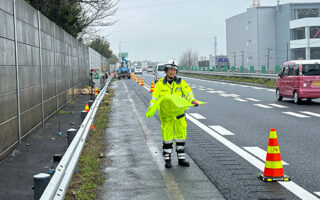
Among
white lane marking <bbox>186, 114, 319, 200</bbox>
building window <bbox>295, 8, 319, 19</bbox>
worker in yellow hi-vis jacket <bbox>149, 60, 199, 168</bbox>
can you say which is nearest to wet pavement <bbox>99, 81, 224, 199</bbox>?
worker in yellow hi-vis jacket <bbox>149, 60, 199, 168</bbox>

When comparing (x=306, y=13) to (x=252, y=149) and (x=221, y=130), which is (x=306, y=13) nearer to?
(x=221, y=130)

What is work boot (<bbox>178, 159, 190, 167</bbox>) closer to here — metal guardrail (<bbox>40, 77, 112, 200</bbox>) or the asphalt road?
the asphalt road

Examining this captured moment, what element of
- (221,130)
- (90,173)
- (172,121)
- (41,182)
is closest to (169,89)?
(172,121)

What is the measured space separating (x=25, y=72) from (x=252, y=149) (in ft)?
16.2

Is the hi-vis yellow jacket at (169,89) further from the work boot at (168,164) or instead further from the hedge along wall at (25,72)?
the hedge along wall at (25,72)

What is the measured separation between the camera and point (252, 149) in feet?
29.3

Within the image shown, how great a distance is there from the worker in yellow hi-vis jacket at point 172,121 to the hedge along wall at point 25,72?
103 inches

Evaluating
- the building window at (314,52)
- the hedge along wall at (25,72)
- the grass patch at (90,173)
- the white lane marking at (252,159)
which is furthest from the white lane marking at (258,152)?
the building window at (314,52)

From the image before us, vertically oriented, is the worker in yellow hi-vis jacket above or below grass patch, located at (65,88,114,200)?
above

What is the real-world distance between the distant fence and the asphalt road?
3.29 meters

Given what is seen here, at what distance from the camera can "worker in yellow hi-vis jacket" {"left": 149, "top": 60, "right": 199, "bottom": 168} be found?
763cm

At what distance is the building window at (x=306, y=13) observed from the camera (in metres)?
90.4

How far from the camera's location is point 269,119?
14133mm

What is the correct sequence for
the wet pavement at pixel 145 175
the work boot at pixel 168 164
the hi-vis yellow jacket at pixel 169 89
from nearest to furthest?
1. the wet pavement at pixel 145 175
2. the work boot at pixel 168 164
3. the hi-vis yellow jacket at pixel 169 89
